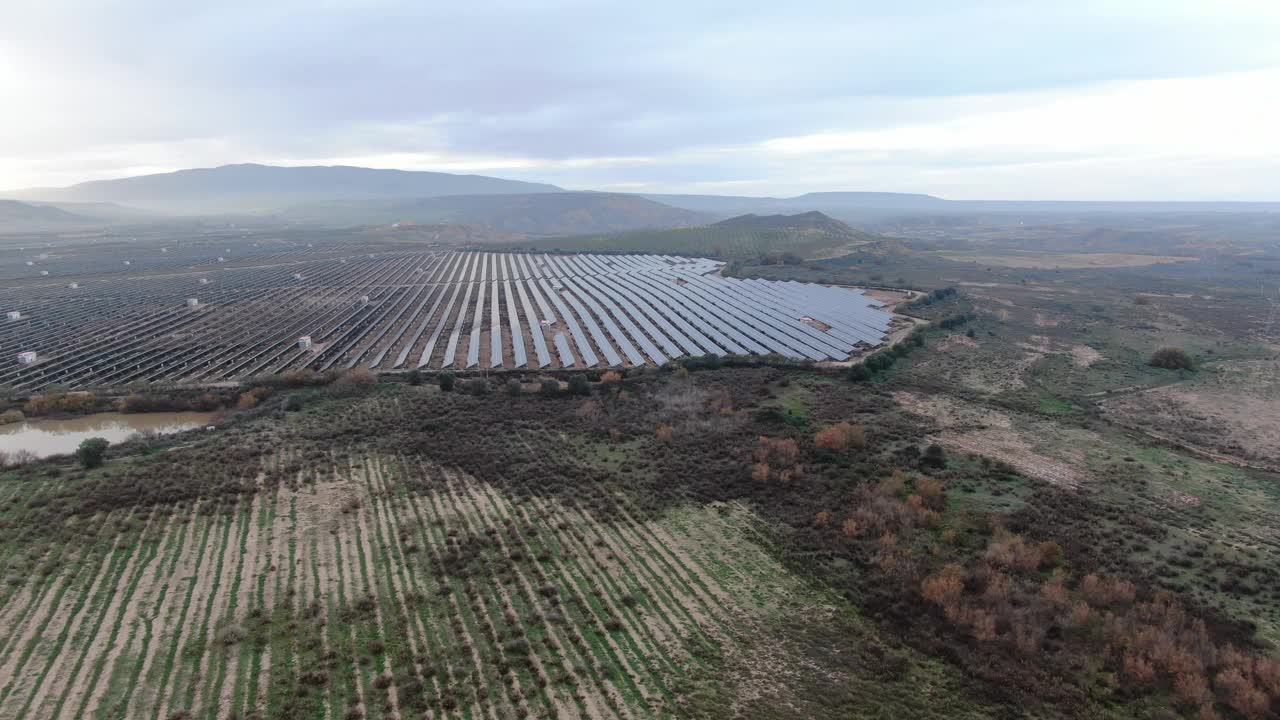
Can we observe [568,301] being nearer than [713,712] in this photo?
No

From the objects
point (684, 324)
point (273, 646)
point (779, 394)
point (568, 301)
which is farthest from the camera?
point (568, 301)

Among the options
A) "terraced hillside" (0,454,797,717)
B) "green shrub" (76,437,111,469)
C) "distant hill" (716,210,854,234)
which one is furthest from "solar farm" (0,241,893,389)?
"distant hill" (716,210,854,234)

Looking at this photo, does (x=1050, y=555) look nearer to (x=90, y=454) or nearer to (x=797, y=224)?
(x=90, y=454)

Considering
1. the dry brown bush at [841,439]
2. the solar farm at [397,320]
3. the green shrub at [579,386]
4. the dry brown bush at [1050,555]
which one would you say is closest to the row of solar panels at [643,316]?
the solar farm at [397,320]

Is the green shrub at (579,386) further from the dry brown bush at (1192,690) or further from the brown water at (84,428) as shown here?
the dry brown bush at (1192,690)

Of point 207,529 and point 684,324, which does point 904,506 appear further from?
point 684,324

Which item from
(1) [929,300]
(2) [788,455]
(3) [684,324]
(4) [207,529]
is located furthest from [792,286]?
(4) [207,529]
